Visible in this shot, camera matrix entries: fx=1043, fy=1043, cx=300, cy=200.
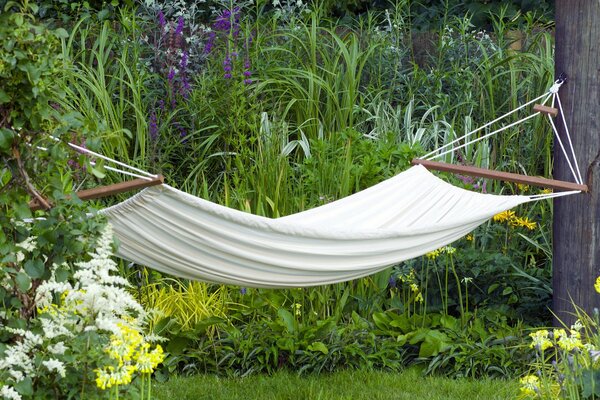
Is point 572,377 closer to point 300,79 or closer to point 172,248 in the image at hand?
point 172,248

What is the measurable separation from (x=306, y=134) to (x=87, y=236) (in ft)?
9.11

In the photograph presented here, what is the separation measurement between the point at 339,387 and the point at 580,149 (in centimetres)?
116

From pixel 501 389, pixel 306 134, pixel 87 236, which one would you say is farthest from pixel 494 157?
pixel 87 236

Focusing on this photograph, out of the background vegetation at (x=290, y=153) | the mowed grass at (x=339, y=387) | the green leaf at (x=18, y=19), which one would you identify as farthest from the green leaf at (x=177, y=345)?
the green leaf at (x=18, y=19)

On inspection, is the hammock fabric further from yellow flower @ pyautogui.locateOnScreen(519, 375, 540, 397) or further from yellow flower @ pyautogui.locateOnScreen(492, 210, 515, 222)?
yellow flower @ pyautogui.locateOnScreen(492, 210, 515, 222)

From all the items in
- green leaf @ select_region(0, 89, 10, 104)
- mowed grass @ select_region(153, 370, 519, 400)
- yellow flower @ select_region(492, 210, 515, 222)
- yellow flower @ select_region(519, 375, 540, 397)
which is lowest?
mowed grass @ select_region(153, 370, 519, 400)

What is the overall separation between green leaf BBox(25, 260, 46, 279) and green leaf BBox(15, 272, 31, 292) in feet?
0.10

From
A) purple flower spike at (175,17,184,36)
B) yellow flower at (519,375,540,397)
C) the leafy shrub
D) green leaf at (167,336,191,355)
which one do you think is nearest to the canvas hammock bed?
the leafy shrub

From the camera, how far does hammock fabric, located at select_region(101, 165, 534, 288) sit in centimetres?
288

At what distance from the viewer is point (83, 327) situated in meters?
2.34

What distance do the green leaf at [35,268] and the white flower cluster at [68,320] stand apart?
0.10 ft

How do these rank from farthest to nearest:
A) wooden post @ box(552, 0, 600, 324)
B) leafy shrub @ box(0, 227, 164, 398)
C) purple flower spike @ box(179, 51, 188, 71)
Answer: purple flower spike @ box(179, 51, 188, 71)
wooden post @ box(552, 0, 600, 324)
leafy shrub @ box(0, 227, 164, 398)

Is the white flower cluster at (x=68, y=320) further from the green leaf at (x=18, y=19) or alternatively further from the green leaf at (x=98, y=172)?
the green leaf at (x=18, y=19)

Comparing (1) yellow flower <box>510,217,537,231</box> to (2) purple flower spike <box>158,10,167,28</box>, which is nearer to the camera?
(1) yellow flower <box>510,217,537,231</box>
